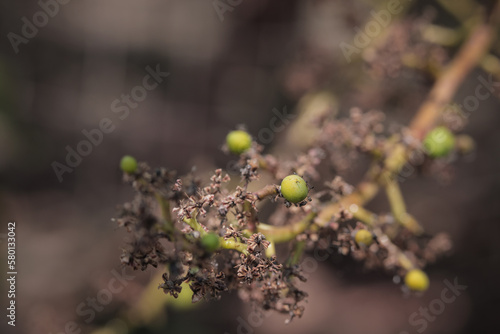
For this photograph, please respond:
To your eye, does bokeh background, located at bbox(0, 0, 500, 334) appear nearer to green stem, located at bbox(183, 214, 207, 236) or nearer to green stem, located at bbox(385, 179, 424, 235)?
green stem, located at bbox(385, 179, 424, 235)

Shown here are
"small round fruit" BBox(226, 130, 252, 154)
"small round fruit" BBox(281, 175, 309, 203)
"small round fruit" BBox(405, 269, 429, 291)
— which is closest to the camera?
"small round fruit" BBox(281, 175, 309, 203)

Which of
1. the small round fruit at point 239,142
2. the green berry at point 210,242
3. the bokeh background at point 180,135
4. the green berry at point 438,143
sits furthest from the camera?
the bokeh background at point 180,135

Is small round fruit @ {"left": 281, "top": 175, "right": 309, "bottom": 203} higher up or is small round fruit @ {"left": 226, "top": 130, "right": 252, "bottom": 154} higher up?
small round fruit @ {"left": 226, "top": 130, "right": 252, "bottom": 154}

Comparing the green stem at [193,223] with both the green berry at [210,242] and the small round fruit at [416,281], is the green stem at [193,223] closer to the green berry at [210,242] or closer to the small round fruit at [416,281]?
the green berry at [210,242]

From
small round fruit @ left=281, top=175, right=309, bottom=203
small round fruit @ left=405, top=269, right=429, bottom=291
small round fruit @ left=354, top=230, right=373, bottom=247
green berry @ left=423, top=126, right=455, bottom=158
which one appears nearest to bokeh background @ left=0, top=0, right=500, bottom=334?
green berry @ left=423, top=126, right=455, bottom=158

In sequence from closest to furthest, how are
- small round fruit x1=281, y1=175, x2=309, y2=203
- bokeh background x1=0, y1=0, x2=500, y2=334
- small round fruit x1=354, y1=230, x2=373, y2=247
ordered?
1. small round fruit x1=281, y1=175, x2=309, y2=203
2. small round fruit x1=354, y1=230, x2=373, y2=247
3. bokeh background x1=0, y1=0, x2=500, y2=334

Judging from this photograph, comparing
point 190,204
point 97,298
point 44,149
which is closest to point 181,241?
point 190,204

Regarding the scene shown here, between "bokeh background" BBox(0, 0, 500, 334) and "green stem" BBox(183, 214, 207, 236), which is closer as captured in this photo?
"green stem" BBox(183, 214, 207, 236)

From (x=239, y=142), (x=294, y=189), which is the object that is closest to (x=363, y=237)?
(x=294, y=189)

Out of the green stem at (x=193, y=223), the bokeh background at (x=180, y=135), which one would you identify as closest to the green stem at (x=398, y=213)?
the green stem at (x=193, y=223)
